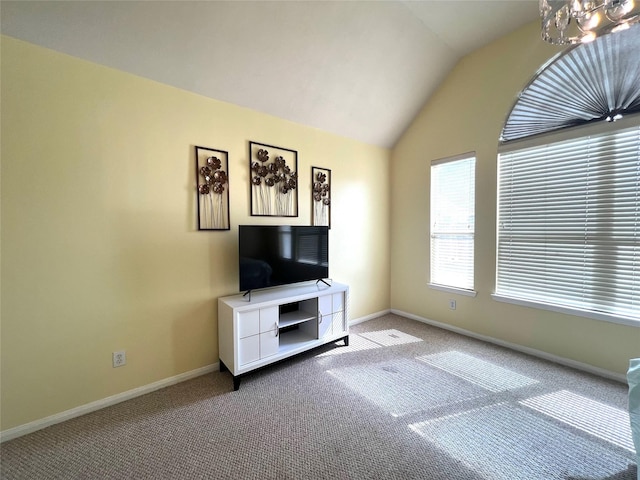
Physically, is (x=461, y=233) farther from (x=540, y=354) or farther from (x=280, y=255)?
(x=280, y=255)

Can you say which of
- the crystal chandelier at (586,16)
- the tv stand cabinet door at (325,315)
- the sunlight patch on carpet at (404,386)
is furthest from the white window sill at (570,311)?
the crystal chandelier at (586,16)

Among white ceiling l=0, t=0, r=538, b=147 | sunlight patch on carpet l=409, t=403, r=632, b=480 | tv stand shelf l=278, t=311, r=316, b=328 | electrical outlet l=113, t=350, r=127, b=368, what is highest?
white ceiling l=0, t=0, r=538, b=147

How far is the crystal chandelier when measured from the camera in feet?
3.59

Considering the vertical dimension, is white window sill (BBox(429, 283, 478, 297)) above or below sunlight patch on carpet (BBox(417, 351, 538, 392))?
above

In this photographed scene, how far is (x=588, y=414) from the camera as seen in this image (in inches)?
70.4

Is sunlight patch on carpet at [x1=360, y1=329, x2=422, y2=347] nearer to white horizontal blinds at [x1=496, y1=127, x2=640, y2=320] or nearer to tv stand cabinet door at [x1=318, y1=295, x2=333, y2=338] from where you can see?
tv stand cabinet door at [x1=318, y1=295, x2=333, y2=338]

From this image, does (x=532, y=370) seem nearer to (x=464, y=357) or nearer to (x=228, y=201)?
(x=464, y=357)

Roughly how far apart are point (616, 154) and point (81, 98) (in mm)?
4220

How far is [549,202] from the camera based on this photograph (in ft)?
8.39

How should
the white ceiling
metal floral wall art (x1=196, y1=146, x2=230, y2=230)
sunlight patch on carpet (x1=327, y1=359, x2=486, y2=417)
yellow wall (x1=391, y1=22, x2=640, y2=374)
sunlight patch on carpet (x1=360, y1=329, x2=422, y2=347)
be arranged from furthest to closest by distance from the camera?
sunlight patch on carpet (x1=360, y1=329, x2=422, y2=347) → yellow wall (x1=391, y1=22, x2=640, y2=374) → metal floral wall art (x1=196, y1=146, x2=230, y2=230) → sunlight patch on carpet (x1=327, y1=359, x2=486, y2=417) → the white ceiling

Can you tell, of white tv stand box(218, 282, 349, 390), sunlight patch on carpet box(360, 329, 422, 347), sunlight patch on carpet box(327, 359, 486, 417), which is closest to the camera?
sunlight patch on carpet box(327, 359, 486, 417)

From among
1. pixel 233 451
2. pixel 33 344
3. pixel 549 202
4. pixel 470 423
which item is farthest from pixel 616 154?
pixel 33 344

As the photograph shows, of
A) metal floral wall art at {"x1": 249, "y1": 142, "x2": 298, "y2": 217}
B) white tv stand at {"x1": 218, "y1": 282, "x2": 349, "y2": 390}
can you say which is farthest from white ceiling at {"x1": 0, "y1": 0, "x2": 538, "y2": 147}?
white tv stand at {"x1": 218, "y1": 282, "x2": 349, "y2": 390}

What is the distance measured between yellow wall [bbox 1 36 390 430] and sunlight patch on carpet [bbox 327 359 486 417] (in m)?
1.35
